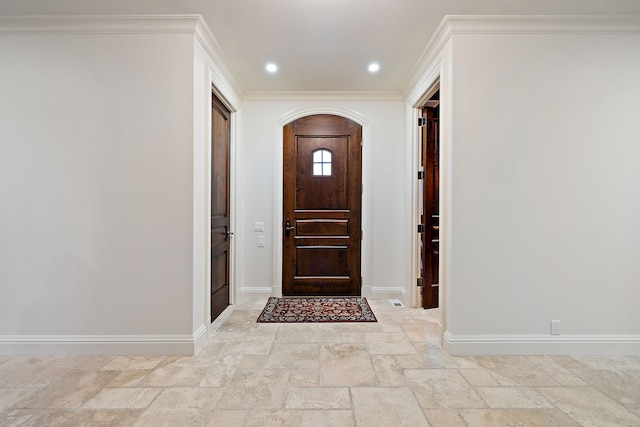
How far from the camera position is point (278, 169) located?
4.08m

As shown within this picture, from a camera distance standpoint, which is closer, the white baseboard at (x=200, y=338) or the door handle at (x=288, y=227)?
the white baseboard at (x=200, y=338)

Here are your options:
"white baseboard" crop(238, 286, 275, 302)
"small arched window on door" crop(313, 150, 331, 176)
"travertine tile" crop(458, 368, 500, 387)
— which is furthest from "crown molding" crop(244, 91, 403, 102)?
"travertine tile" crop(458, 368, 500, 387)

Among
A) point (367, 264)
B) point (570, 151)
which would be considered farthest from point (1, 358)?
point (570, 151)

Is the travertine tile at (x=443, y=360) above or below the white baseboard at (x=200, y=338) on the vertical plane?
below

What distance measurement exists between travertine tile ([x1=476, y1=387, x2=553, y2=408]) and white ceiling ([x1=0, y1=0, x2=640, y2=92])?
2.59 metres

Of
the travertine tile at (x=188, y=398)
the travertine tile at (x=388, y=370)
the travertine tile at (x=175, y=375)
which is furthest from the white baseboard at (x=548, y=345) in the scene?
the travertine tile at (x=175, y=375)

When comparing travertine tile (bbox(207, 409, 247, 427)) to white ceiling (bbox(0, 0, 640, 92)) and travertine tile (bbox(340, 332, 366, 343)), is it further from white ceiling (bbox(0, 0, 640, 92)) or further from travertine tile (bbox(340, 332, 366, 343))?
white ceiling (bbox(0, 0, 640, 92))

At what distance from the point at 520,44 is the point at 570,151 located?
3.01ft

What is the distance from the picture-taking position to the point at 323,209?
4.14 metres

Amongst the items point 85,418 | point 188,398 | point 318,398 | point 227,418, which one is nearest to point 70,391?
point 85,418

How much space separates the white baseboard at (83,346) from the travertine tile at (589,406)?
8.05 feet

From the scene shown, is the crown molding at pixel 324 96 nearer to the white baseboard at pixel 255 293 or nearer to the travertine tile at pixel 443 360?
the white baseboard at pixel 255 293

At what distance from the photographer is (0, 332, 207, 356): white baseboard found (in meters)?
2.47

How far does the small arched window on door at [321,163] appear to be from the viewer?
4137 mm
